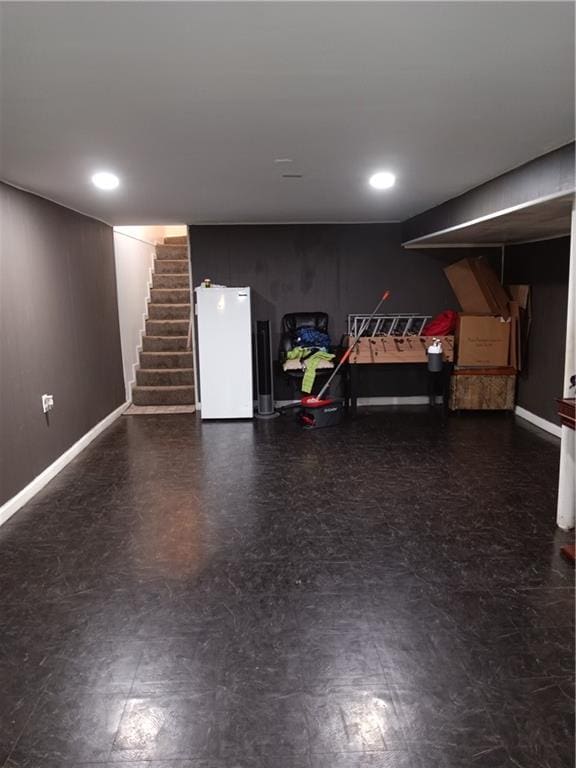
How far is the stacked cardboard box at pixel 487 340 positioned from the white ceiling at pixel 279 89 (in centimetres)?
254

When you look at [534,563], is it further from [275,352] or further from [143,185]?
[275,352]

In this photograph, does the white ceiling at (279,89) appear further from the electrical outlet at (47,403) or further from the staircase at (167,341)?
the staircase at (167,341)

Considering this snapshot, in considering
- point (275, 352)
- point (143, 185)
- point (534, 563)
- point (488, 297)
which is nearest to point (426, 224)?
point (488, 297)

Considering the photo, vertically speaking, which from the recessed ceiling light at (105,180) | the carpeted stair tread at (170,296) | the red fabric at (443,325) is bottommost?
the red fabric at (443,325)

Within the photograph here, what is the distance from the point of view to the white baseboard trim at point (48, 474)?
357 cm

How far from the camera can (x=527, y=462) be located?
445 centimetres

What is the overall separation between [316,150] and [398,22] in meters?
1.42

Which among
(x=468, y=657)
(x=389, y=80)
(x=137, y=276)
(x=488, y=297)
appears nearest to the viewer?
(x=389, y=80)

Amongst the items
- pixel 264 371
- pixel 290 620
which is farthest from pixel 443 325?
pixel 290 620

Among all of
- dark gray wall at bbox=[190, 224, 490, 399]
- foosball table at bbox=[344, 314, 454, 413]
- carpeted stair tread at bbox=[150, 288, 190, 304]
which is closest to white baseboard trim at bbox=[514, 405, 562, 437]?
foosball table at bbox=[344, 314, 454, 413]

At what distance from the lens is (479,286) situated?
593cm

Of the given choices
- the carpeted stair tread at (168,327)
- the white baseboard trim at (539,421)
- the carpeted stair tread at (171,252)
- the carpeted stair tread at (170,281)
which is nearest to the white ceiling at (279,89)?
the white baseboard trim at (539,421)

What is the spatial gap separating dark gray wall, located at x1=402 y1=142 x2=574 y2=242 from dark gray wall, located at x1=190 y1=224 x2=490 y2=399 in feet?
5.00

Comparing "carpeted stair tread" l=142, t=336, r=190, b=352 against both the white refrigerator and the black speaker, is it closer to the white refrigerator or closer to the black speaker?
the white refrigerator
